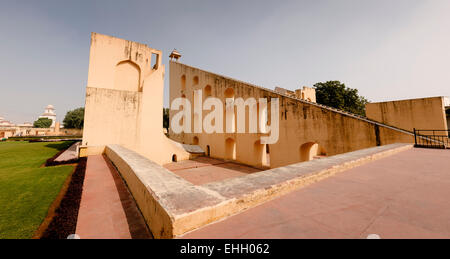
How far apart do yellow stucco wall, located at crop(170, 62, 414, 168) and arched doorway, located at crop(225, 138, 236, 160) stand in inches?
10.2

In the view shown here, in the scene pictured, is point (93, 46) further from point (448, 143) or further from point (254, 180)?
point (448, 143)

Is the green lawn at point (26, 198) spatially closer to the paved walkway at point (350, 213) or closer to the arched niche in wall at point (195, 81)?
the paved walkway at point (350, 213)

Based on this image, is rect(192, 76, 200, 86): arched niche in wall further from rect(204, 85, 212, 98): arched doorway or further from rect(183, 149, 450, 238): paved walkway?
rect(183, 149, 450, 238): paved walkway

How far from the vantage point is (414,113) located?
838cm

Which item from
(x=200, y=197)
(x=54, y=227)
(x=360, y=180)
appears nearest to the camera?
(x=200, y=197)

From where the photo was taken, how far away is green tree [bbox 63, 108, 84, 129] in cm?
4253

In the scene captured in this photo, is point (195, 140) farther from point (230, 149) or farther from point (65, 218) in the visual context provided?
point (65, 218)

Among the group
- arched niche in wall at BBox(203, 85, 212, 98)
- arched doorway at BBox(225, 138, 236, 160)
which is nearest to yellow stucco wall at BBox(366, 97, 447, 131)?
arched doorway at BBox(225, 138, 236, 160)

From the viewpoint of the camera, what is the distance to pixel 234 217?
150cm

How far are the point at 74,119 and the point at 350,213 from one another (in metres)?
58.0
